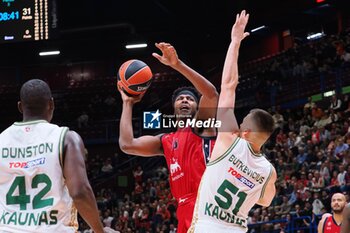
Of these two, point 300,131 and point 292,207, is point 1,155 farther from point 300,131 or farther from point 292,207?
point 300,131

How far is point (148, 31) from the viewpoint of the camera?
93.1 feet

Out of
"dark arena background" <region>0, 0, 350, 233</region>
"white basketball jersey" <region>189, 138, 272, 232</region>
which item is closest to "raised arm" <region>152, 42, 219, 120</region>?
"white basketball jersey" <region>189, 138, 272, 232</region>

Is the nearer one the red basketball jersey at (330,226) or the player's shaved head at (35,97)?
the player's shaved head at (35,97)

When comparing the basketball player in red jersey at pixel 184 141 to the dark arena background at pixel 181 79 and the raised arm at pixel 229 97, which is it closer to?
the raised arm at pixel 229 97

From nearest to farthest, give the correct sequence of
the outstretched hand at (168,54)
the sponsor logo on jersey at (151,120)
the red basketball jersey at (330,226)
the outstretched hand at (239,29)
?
the outstretched hand at (239,29)
the outstretched hand at (168,54)
the red basketball jersey at (330,226)
the sponsor logo on jersey at (151,120)

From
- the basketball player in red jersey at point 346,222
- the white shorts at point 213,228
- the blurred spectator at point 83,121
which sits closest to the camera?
the white shorts at point 213,228

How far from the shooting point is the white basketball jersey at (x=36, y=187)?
386 cm

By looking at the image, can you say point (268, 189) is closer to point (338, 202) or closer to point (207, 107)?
point (207, 107)

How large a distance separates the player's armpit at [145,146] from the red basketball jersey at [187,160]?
0.57ft

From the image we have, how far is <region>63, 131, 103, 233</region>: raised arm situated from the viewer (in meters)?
3.87

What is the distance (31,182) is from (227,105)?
4.72 feet

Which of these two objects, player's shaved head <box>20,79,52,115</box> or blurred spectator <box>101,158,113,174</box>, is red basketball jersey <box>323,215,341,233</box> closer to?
player's shaved head <box>20,79,52,115</box>

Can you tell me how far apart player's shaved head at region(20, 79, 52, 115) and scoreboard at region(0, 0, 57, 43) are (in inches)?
351

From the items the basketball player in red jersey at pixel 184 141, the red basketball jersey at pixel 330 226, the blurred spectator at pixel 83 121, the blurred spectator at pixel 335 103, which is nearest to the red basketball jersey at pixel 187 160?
the basketball player in red jersey at pixel 184 141
